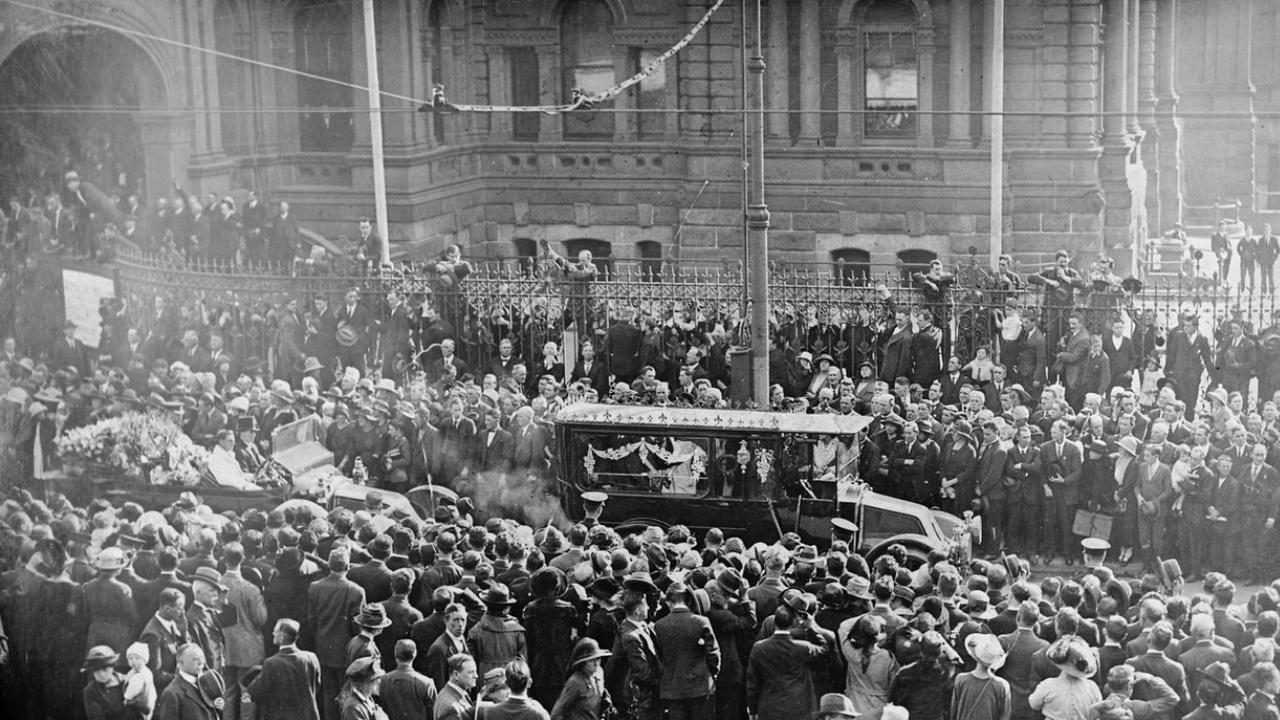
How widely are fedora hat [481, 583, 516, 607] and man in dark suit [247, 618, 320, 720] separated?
1.38 meters

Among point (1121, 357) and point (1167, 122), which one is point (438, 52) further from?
point (1167, 122)

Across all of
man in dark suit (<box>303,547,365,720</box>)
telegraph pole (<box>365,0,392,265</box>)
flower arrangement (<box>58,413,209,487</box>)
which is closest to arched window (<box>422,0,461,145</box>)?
telegraph pole (<box>365,0,392,265</box>)

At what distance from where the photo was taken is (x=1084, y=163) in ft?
100

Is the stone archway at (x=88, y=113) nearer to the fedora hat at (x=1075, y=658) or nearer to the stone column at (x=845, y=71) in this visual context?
the fedora hat at (x=1075, y=658)

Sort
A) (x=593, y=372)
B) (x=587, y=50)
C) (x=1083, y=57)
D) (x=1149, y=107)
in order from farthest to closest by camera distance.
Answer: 1. (x=1149, y=107)
2. (x=587, y=50)
3. (x=1083, y=57)
4. (x=593, y=372)

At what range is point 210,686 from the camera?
40.8ft

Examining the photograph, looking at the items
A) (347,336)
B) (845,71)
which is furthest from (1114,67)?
(347,336)

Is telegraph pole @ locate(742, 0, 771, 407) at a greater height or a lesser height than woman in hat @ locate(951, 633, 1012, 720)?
greater

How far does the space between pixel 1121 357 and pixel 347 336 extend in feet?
35.4

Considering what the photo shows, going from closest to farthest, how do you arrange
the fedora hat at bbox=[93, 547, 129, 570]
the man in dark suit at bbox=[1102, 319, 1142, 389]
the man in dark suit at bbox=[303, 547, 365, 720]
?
1. the fedora hat at bbox=[93, 547, 129, 570]
2. the man in dark suit at bbox=[303, 547, 365, 720]
3. the man in dark suit at bbox=[1102, 319, 1142, 389]

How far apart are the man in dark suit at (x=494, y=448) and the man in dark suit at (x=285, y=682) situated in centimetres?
677

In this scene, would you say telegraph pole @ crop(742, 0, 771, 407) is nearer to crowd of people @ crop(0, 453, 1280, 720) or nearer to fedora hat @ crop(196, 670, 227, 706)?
crowd of people @ crop(0, 453, 1280, 720)

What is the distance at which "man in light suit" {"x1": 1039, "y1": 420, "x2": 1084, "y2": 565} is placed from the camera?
18.1 m

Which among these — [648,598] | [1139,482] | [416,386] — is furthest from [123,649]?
[1139,482]
